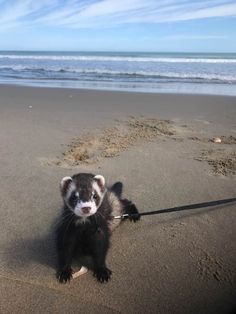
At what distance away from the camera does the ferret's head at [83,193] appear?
2711 millimetres

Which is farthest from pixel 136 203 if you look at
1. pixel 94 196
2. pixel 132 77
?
pixel 132 77

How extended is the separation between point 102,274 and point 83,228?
1.25 feet

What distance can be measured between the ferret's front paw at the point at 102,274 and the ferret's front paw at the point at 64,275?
19cm

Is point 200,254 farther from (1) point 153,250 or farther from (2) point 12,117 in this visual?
(2) point 12,117

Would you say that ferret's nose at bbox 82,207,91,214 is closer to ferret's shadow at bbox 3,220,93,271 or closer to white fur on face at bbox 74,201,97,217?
white fur on face at bbox 74,201,97,217

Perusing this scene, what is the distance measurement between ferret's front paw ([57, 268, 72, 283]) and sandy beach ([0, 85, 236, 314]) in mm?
49

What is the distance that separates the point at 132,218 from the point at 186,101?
722cm

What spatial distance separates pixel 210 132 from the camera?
6762 mm

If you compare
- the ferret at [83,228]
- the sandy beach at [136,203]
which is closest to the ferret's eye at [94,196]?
the ferret at [83,228]

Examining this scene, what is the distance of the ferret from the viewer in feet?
9.06

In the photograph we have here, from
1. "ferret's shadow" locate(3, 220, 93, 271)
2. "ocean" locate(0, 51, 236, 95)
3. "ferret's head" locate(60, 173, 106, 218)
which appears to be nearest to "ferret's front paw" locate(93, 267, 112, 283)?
"ferret's shadow" locate(3, 220, 93, 271)

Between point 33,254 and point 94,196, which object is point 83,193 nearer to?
point 94,196

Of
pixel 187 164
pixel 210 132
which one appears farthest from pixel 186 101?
pixel 187 164

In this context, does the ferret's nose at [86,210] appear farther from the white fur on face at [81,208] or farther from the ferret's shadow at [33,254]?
the ferret's shadow at [33,254]
